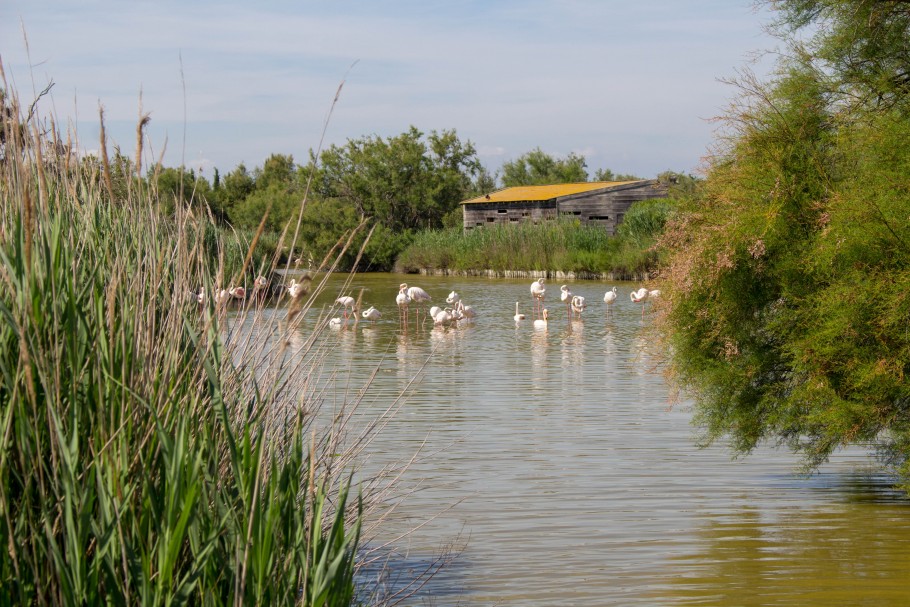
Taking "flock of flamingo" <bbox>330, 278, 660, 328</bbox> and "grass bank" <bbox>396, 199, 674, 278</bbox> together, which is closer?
"flock of flamingo" <bbox>330, 278, 660, 328</bbox>

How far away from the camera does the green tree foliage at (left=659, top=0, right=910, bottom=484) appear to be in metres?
8.47

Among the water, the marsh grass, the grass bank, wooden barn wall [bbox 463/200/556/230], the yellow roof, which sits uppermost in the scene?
the yellow roof

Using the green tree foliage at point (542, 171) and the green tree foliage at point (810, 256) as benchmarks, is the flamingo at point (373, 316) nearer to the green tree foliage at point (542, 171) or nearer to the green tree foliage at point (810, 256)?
the green tree foliage at point (810, 256)

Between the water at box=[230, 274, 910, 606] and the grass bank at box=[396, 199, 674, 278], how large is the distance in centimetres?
2980

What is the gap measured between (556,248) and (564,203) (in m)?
9.85

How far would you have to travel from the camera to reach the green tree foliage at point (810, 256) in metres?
8.47

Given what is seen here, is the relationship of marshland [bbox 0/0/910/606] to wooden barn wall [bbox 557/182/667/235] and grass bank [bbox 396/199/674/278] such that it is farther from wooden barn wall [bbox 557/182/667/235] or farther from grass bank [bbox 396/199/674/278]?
wooden barn wall [bbox 557/182/667/235]

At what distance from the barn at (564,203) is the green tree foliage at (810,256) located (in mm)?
43042

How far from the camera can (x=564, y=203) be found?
57469mm

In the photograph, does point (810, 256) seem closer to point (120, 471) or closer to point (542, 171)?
point (120, 471)

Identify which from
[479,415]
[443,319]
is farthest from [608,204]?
[479,415]

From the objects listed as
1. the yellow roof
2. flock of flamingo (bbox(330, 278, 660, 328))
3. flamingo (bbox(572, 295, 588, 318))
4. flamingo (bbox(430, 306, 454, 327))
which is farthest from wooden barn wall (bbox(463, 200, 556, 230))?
flamingo (bbox(430, 306, 454, 327))

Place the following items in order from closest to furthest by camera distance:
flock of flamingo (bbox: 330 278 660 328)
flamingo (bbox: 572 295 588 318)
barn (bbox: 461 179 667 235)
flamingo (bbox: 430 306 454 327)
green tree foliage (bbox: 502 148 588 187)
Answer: flamingo (bbox: 430 306 454 327), flock of flamingo (bbox: 330 278 660 328), flamingo (bbox: 572 295 588 318), barn (bbox: 461 179 667 235), green tree foliage (bbox: 502 148 588 187)

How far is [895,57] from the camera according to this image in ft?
30.7
